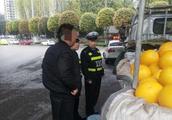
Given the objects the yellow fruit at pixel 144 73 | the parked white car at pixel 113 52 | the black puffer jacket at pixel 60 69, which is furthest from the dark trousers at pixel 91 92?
the parked white car at pixel 113 52

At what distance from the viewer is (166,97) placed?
85.4 inches

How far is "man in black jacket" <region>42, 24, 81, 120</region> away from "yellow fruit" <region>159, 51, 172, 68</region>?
6.75 ft

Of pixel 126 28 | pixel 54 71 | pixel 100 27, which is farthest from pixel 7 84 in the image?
pixel 100 27

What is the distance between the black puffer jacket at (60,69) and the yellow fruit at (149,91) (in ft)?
7.77

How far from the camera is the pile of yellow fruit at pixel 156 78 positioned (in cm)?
223

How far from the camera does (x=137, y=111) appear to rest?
2.03m

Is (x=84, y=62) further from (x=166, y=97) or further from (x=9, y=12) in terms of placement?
(x=9, y=12)

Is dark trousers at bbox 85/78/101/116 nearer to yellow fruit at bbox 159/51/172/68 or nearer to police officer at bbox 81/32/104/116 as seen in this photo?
police officer at bbox 81/32/104/116

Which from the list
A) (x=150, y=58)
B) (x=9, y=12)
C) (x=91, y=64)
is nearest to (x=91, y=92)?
(x=91, y=64)

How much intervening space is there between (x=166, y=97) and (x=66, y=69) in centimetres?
267

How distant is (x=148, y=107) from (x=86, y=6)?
76.2 m

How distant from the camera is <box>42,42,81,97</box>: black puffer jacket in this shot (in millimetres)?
4730

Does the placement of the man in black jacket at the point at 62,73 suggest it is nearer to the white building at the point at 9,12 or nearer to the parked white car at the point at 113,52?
the parked white car at the point at 113,52

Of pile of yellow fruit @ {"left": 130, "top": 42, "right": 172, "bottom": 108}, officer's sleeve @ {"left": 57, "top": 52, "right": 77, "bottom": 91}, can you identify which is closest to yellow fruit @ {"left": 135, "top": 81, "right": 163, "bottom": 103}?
pile of yellow fruit @ {"left": 130, "top": 42, "right": 172, "bottom": 108}
